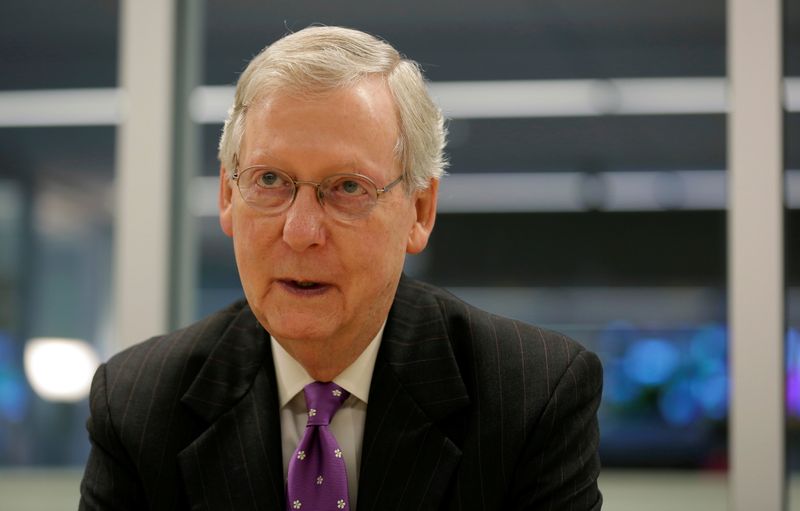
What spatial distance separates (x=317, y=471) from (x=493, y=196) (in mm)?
1745

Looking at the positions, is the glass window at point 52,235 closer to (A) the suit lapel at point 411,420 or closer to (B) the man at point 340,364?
(B) the man at point 340,364

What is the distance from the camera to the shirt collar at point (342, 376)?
1467mm

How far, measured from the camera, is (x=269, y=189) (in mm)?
1330

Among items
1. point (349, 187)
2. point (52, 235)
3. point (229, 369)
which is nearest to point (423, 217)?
point (349, 187)

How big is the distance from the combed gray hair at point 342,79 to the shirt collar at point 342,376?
1.01 ft

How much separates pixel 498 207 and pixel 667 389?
803 millimetres

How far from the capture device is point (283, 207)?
1.32 metres

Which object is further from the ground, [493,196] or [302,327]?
[493,196]

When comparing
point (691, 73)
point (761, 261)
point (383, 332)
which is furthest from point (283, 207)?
point (691, 73)

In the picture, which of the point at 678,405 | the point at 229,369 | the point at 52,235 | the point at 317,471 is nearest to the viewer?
the point at 317,471

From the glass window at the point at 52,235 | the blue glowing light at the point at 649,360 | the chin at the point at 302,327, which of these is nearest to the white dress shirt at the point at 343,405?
the chin at the point at 302,327

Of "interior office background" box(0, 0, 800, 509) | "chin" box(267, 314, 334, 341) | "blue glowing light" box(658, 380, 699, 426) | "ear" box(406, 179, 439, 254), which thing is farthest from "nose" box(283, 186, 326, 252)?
"blue glowing light" box(658, 380, 699, 426)

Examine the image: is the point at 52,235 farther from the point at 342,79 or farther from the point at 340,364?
the point at 342,79

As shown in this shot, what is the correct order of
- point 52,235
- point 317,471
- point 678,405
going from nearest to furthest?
point 317,471, point 678,405, point 52,235
